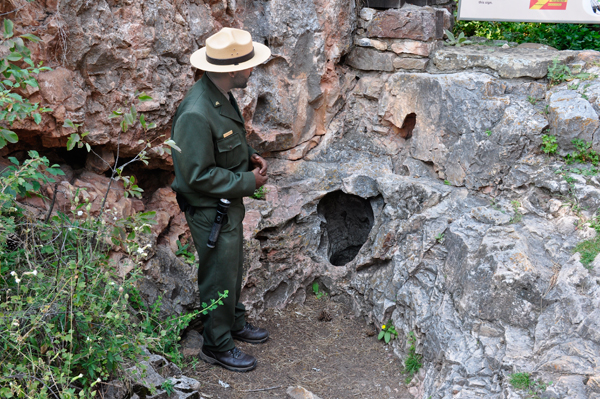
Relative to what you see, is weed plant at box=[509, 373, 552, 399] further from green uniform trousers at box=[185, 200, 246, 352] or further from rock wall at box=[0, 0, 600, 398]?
green uniform trousers at box=[185, 200, 246, 352]

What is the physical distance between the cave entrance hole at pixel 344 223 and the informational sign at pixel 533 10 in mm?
2090

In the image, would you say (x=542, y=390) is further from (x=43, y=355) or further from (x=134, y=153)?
(x=134, y=153)

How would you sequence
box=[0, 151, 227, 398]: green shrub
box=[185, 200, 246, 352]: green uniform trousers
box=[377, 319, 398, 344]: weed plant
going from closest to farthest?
1. box=[0, 151, 227, 398]: green shrub
2. box=[185, 200, 246, 352]: green uniform trousers
3. box=[377, 319, 398, 344]: weed plant

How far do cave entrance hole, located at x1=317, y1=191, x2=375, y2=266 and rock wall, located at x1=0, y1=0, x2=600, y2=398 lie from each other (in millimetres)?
23

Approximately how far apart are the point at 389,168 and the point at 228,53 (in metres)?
2.31

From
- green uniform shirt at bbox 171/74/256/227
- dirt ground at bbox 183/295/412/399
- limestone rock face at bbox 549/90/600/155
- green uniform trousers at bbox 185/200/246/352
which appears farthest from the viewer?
limestone rock face at bbox 549/90/600/155

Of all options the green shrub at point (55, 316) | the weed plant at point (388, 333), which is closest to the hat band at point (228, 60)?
the green shrub at point (55, 316)

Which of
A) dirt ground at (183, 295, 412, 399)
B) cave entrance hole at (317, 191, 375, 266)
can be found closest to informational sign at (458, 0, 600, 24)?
cave entrance hole at (317, 191, 375, 266)

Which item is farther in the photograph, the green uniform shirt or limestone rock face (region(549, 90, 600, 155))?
limestone rock face (region(549, 90, 600, 155))

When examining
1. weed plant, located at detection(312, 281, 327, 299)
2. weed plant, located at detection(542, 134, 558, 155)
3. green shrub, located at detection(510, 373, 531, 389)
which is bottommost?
weed plant, located at detection(312, 281, 327, 299)

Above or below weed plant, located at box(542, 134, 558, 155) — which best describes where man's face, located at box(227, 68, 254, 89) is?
above

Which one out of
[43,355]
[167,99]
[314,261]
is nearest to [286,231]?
[314,261]

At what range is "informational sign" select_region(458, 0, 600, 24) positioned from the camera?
4484 millimetres

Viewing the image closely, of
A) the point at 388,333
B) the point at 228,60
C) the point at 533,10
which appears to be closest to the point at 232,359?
the point at 388,333
